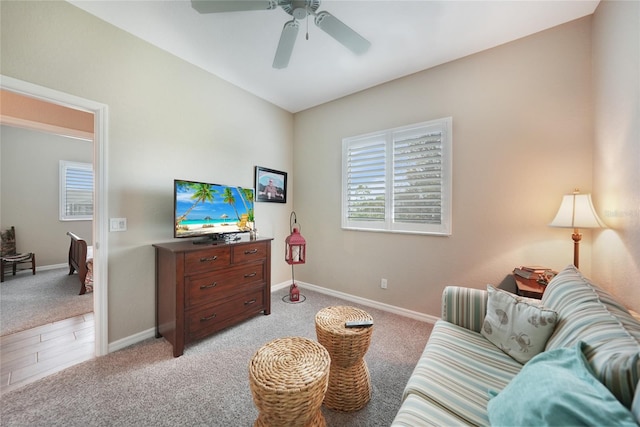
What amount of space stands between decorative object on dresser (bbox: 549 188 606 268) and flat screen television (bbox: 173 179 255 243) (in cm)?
286

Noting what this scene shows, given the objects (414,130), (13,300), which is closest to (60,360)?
(13,300)

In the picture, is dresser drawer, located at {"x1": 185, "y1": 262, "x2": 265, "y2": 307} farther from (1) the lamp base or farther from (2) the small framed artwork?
(2) the small framed artwork

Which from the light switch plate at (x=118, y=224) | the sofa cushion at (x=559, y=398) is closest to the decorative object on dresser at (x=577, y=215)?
the sofa cushion at (x=559, y=398)

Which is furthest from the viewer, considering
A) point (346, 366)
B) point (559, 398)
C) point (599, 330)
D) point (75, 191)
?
point (75, 191)

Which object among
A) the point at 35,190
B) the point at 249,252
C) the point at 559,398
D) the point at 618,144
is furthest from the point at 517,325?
the point at 35,190

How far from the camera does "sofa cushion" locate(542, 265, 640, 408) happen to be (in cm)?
70

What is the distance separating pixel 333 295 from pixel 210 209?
2.03m

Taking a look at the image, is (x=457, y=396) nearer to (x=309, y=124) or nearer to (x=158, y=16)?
(x=158, y=16)

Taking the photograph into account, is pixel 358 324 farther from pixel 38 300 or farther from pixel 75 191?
pixel 75 191

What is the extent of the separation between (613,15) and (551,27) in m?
0.50

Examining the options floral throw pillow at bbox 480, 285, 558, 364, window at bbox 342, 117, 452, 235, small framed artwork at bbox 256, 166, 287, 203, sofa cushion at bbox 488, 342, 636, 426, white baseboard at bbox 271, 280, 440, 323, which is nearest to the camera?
sofa cushion at bbox 488, 342, 636, 426

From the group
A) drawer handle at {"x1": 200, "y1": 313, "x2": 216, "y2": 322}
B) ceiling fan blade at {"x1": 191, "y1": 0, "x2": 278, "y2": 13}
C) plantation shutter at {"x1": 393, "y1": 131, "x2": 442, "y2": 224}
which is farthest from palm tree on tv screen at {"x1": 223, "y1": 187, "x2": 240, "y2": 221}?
plantation shutter at {"x1": 393, "y1": 131, "x2": 442, "y2": 224}

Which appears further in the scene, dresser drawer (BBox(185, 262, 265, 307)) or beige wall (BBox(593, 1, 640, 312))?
dresser drawer (BBox(185, 262, 265, 307))

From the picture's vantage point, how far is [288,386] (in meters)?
1.08
